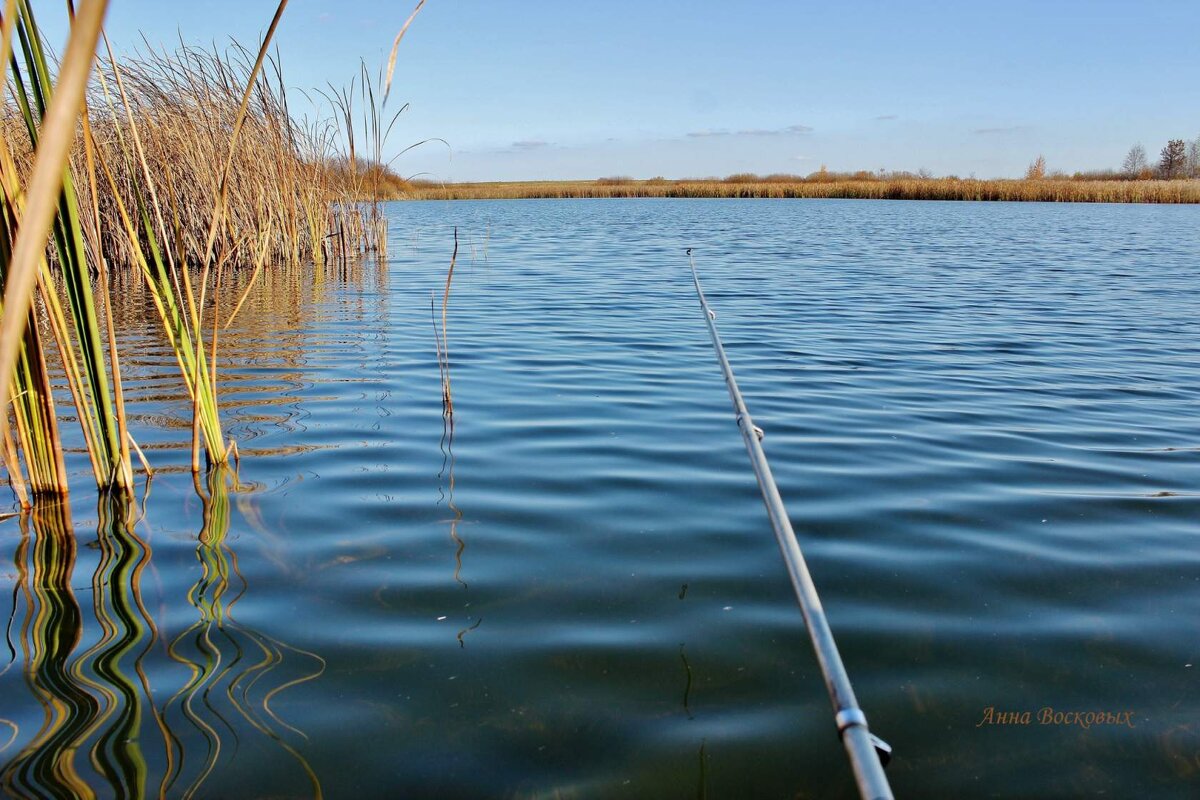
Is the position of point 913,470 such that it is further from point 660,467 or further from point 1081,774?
point 1081,774

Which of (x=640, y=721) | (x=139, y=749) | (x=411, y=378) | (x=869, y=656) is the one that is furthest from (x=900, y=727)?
(x=411, y=378)

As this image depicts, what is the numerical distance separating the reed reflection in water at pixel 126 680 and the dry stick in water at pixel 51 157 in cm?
149

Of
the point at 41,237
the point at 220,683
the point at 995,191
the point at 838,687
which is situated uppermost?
the point at 995,191

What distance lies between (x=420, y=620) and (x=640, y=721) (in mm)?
748

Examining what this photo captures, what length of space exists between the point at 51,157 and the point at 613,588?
2.28 m

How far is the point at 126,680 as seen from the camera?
2.08 metres

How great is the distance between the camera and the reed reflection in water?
1754mm

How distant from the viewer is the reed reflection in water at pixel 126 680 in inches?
69.1

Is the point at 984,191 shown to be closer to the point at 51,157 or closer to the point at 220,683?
the point at 220,683

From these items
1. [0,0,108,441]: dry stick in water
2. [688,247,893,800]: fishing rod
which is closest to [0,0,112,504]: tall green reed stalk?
[0,0,108,441]: dry stick in water

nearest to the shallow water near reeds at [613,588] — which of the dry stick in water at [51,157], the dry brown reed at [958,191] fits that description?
the dry stick in water at [51,157]

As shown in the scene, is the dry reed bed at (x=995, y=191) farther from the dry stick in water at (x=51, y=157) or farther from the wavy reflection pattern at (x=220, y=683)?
the dry stick in water at (x=51, y=157)

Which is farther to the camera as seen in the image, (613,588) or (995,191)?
(995,191)

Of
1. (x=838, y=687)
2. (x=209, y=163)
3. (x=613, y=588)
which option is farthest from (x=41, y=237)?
(x=209, y=163)
